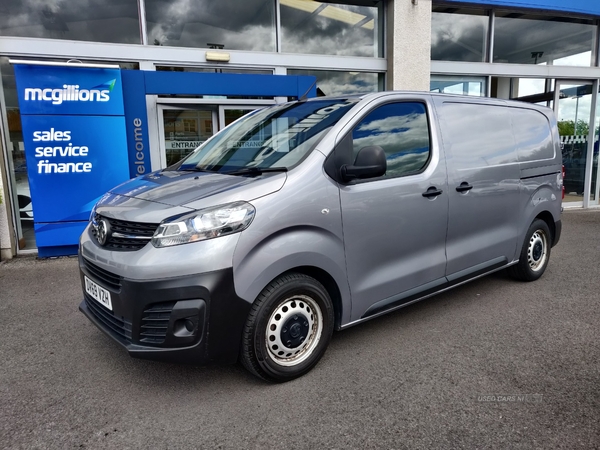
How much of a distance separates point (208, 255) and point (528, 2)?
9.32 meters

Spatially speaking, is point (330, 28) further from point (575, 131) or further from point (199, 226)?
point (199, 226)

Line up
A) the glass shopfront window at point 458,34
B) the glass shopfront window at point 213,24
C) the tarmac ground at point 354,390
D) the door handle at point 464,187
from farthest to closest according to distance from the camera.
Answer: the glass shopfront window at point 458,34 → the glass shopfront window at point 213,24 → the door handle at point 464,187 → the tarmac ground at point 354,390

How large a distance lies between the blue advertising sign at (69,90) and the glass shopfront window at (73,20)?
2.86 feet

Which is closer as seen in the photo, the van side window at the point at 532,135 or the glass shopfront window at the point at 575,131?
the van side window at the point at 532,135

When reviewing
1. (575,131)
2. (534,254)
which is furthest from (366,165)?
(575,131)

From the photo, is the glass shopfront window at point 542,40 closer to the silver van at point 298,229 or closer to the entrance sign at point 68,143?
the silver van at point 298,229

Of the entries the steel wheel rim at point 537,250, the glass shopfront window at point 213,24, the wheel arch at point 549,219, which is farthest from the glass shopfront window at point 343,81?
the steel wheel rim at point 537,250

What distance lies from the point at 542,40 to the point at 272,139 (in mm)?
9127

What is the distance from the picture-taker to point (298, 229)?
2709 mm

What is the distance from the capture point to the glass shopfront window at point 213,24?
6945 mm

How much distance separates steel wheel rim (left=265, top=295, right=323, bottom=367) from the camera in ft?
8.87

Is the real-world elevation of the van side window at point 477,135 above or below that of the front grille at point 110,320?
above

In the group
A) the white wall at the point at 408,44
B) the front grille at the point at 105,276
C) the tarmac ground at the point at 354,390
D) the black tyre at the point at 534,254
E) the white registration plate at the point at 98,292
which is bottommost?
the tarmac ground at the point at 354,390

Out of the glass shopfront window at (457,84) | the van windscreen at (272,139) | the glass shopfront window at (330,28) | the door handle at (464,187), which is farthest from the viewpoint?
the glass shopfront window at (457,84)
